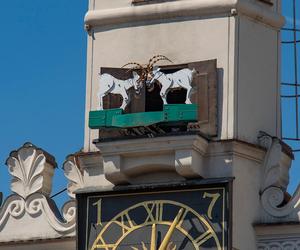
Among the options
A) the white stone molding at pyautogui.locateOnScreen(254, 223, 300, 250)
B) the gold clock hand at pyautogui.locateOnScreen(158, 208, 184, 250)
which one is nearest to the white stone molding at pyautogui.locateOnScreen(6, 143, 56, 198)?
the gold clock hand at pyautogui.locateOnScreen(158, 208, 184, 250)

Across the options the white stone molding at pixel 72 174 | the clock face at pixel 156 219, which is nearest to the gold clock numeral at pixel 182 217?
the clock face at pixel 156 219

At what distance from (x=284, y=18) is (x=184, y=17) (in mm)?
1254

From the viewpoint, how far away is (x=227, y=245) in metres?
25.5

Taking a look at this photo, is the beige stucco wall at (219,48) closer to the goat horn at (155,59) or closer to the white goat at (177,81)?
the goat horn at (155,59)

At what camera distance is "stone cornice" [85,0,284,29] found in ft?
87.0

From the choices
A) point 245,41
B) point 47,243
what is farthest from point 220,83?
point 47,243

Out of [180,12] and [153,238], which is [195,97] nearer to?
[180,12]

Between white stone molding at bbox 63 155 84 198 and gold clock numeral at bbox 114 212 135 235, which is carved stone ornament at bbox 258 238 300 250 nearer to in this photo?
gold clock numeral at bbox 114 212 135 235

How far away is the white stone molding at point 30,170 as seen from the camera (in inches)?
1070

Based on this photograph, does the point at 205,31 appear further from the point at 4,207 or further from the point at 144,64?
the point at 4,207

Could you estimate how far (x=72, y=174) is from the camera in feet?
88.4

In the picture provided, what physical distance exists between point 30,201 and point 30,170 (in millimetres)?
377

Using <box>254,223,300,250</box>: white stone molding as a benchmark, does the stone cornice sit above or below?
above

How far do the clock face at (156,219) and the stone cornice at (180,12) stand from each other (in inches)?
85.3
